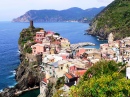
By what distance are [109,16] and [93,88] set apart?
146080mm

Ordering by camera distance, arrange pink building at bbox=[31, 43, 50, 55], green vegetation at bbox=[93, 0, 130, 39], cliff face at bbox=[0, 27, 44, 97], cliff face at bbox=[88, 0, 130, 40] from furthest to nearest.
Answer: cliff face at bbox=[88, 0, 130, 40] → green vegetation at bbox=[93, 0, 130, 39] → pink building at bbox=[31, 43, 50, 55] → cliff face at bbox=[0, 27, 44, 97]

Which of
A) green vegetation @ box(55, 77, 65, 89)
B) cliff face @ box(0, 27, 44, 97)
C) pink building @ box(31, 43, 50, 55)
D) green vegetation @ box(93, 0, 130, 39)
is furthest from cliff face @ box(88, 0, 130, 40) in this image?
green vegetation @ box(55, 77, 65, 89)

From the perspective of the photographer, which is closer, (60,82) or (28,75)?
(60,82)

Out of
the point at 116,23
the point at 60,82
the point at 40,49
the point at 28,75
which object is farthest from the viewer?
the point at 116,23

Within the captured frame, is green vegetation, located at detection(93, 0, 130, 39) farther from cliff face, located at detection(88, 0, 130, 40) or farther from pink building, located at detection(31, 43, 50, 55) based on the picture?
pink building, located at detection(31, 43, 50, 55)

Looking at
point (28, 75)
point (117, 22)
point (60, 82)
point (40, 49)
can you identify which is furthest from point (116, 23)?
point (60, 82)

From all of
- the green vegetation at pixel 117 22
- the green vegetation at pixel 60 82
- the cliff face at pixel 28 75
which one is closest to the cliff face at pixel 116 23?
the green vegetation at pixel 117 22

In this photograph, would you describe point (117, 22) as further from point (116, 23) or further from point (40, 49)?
point (40, 49)

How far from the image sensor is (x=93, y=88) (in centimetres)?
2102

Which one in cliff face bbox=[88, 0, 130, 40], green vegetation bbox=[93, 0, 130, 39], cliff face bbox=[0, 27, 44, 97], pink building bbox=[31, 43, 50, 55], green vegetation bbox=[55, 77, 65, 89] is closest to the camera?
green vegetation bbox=[55, 77, 65, 89]

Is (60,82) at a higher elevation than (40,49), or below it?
below

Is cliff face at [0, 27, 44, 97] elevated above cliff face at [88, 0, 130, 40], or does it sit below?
below

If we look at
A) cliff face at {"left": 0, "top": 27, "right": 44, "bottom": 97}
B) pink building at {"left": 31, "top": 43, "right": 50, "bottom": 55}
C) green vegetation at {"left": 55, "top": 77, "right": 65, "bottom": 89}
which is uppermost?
pink building at {"left": 31, "top": 43, "right": 50, "bottom": 55}

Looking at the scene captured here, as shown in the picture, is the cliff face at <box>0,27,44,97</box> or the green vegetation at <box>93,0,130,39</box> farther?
the green vegetation at <box>93,0,130,39</box>
